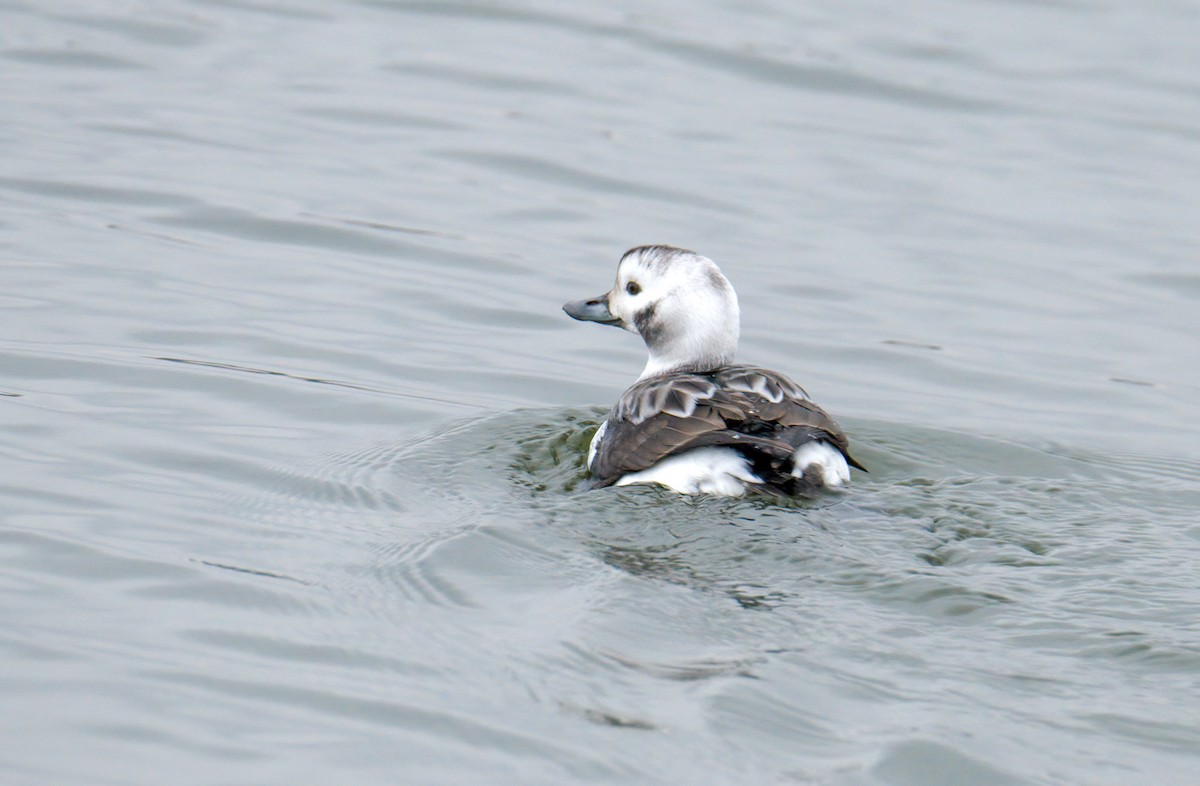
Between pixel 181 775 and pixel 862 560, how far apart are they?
2516mm

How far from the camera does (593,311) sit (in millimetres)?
8008

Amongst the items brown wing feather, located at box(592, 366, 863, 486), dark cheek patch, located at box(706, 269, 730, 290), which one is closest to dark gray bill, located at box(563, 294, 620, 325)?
dark cheek patch, located at box(706, 269, 730, 290)

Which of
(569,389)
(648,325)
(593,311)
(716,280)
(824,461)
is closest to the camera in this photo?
(824,461)

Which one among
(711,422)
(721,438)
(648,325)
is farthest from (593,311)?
(721,438)

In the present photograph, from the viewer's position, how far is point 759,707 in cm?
450

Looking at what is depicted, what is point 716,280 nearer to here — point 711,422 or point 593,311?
point 593,311

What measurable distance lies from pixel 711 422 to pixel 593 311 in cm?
175

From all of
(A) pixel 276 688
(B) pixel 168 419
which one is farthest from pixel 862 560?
(B) pixel 168 419

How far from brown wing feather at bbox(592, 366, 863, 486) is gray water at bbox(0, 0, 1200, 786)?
0.68 ft

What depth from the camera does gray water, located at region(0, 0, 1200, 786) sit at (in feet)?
14.7

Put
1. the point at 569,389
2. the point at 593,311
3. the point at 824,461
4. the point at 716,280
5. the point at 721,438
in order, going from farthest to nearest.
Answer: the point at 569,389, the point at 593,311, the point at 716,280, the point at 824,461, the point at 721,438

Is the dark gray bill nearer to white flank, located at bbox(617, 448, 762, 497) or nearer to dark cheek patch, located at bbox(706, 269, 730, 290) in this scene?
dark cheek patch, located at bbox(706, 269, 730, 290)

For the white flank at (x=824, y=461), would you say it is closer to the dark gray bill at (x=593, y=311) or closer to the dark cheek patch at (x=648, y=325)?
the dark cheek patch at (x=648, y=325)

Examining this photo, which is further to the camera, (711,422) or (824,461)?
(824,461)
